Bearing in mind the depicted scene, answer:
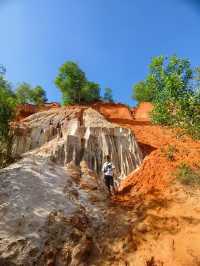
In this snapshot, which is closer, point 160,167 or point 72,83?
point 160,167

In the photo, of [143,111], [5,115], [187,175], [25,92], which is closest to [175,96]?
[187,175]

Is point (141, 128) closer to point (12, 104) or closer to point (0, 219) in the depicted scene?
point (12, 104)

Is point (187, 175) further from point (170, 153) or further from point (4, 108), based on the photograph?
point (4, 108)

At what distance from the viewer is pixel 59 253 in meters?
12.0

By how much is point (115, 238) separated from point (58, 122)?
44.7ft

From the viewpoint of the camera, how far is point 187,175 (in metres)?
17.4

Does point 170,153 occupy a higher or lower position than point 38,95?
lower

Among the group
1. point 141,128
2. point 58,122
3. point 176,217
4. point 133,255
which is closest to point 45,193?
point 133,255

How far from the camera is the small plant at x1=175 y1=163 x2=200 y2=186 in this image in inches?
666

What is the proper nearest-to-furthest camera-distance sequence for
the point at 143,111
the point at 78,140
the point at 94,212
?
1. the point at 94,212
2. the point at 78,140
3. the point at 143,111

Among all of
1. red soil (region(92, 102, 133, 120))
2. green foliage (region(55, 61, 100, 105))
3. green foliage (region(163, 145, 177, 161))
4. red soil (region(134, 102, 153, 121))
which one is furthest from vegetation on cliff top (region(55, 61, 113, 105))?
green foliage (region(163, 145, 177, 161))

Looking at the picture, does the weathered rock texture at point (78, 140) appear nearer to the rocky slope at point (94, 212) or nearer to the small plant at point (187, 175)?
the rocky slope at point (94, 212)

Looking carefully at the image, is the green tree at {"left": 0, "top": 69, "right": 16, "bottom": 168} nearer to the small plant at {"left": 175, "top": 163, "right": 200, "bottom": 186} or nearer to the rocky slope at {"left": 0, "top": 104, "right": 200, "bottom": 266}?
the rocky slope at {"left": 0, "top": 104, "right": 200, "bottom": 266}

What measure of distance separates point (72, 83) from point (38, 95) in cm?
854
